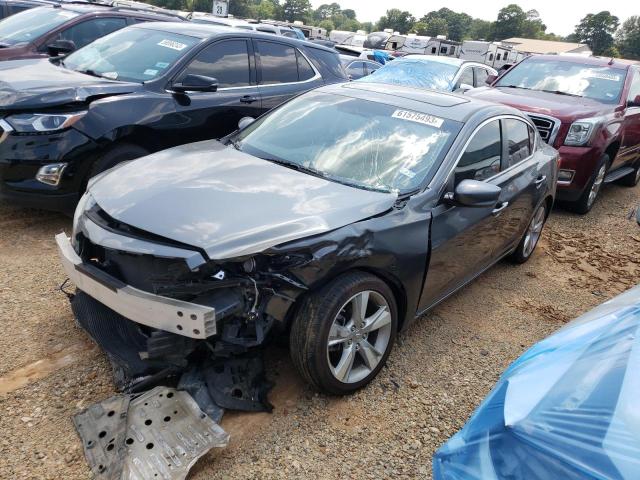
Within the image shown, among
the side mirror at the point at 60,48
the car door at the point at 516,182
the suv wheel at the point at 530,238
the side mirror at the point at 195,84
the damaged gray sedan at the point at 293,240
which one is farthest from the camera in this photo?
the side mirror at the point at 60,48

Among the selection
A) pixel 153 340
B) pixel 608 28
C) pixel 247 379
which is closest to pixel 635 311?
pixel 247 379

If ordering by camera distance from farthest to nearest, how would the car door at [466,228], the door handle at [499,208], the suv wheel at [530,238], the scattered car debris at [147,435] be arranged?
the suv wheel at [530,238] → the door handle at [499,208] → the car door at [466,228] → the scattered car debris at [147,435]

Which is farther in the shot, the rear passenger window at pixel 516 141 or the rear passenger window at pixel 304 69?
the rear passenger window at pixel 304 69

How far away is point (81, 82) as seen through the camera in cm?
440

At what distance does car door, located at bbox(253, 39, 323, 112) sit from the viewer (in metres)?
5.52

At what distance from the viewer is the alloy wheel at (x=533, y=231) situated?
15.6ft

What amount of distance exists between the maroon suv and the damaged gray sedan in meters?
2.89

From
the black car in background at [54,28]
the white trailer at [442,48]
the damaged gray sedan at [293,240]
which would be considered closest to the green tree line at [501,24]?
the white trailer at [442,48]

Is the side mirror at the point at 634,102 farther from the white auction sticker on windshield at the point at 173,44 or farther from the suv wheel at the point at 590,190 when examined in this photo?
the white auction sticker on windshield at the point at 173,44

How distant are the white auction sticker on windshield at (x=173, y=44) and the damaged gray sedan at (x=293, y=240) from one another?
1771mm

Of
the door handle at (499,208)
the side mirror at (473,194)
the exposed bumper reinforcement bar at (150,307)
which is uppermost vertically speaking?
the side mirror at (473,194)

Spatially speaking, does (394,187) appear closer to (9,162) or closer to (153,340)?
(153,340)

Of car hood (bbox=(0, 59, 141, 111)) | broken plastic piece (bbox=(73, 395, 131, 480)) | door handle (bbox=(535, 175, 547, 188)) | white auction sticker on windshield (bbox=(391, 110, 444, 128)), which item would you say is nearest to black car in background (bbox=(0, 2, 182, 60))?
car hood (bbox=(0, 59, 141, 111))

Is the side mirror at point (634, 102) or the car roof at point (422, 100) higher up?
the car roof at point (422, 100)
